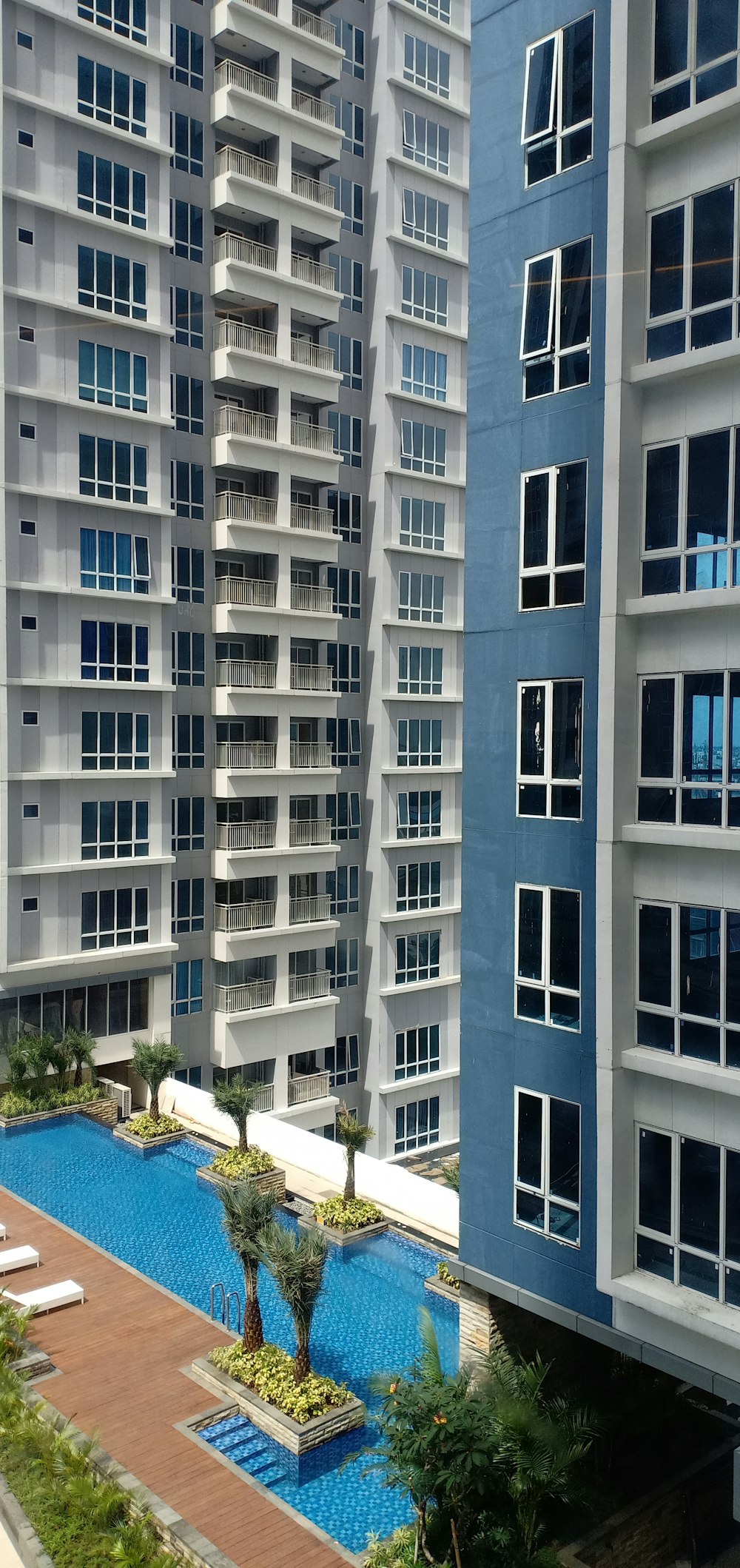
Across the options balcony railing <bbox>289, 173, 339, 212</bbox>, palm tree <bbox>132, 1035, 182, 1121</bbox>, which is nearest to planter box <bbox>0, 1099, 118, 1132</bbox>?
palm tree <bbox>132, 1035, 182, 1121</bbox>

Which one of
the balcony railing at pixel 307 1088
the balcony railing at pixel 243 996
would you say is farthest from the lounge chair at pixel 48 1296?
the balcony railing at pixel 307 1088

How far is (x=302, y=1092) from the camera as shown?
30484 millimetres

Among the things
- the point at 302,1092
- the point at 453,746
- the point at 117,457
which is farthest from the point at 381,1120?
the point at 117,457

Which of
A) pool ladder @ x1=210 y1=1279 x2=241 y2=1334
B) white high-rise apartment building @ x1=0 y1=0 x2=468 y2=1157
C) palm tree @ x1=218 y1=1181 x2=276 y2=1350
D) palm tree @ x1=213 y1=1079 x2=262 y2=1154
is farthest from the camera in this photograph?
white high-rise apartment building @ x1=0 y1=0 x2=468 y2=1157

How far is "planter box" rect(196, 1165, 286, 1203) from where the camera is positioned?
20.1 meters

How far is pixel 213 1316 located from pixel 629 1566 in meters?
6.31

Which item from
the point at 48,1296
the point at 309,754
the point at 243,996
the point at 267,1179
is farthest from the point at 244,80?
the point at 48,1296

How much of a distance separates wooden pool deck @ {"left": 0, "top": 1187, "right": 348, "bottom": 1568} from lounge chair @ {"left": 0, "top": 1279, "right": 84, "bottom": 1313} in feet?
0.44

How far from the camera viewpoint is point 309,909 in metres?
30.5

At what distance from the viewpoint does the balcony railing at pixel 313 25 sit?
29.6 m

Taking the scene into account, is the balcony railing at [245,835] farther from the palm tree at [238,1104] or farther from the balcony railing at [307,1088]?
the palm tree at [238,1104]

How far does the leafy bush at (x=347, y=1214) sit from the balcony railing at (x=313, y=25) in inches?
1109

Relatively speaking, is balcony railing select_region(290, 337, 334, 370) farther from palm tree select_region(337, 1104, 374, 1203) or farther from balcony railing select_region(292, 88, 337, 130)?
palm tree select_region(337, 1104, 374, 1203)

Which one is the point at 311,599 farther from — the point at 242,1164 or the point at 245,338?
the point at 242,1164
